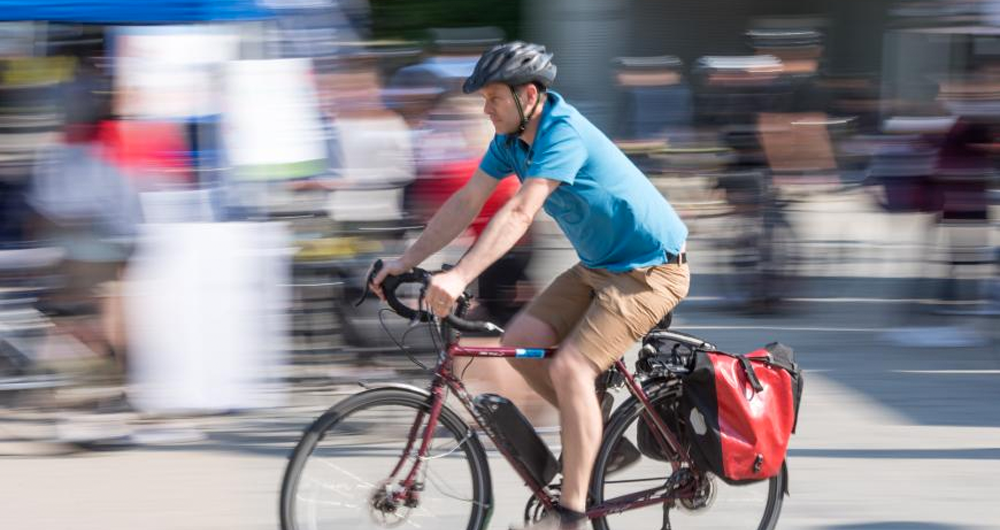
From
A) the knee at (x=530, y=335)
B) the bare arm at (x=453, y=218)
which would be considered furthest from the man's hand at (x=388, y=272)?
the knee at (x=530, y=335)

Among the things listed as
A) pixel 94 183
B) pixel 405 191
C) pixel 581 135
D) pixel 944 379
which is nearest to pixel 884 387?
pixel 944 379

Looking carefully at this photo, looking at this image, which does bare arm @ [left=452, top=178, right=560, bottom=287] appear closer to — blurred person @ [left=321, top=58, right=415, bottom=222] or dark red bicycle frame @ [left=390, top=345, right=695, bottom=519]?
dark red bicycle frame @ [left=390, top=345, right=695, bottom=519]

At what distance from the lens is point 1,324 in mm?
6238

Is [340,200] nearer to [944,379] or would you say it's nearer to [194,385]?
[194,385]

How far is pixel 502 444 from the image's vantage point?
14.4 ft

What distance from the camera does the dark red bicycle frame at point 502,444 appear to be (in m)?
4.23

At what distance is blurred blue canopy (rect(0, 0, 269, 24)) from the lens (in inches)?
231

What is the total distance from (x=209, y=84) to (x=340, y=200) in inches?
35.1

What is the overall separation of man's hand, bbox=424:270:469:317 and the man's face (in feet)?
1.69

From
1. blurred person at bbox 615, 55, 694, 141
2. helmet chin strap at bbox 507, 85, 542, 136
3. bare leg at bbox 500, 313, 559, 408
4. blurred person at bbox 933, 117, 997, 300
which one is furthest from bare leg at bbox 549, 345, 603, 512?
blurred person at bbox 615, 55, 694, 141

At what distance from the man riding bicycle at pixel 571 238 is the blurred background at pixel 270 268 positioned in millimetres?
368

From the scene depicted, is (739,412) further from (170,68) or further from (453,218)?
(170,68)

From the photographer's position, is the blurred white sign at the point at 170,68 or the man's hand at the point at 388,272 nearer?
the man's hand at the point at 388,272

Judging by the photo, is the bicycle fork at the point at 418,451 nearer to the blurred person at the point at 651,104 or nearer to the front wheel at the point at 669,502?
the front wheel at the point at 669,502
